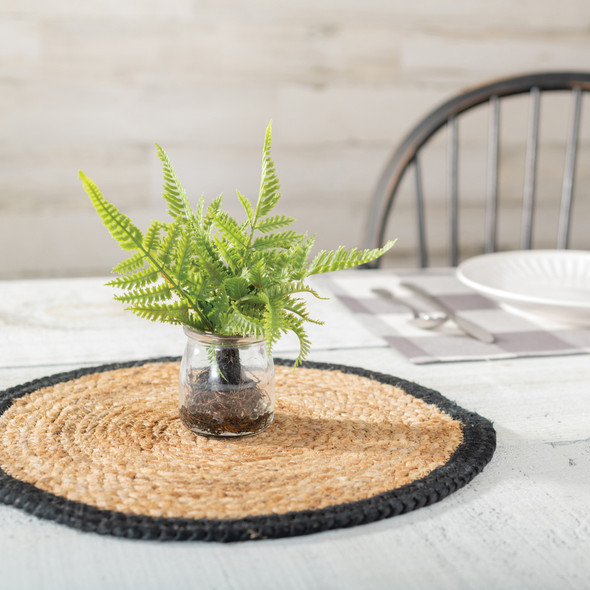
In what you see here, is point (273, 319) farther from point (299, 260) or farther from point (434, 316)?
point (434, 316)

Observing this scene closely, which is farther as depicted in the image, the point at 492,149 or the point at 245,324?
the point at 492,149

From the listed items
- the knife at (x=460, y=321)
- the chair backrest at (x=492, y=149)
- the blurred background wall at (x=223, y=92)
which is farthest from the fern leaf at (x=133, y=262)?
the blurred background wall at (x=223, y=92)

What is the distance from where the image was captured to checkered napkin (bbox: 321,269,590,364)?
0.87 meters

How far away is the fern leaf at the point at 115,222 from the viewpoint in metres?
0.54

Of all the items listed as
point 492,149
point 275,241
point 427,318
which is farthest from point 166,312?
point 492,149

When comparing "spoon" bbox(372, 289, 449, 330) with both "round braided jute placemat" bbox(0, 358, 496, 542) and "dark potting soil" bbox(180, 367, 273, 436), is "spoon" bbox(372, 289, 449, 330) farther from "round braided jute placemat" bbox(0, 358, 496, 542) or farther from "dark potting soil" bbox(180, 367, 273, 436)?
"dark potting soil" bbox(180, 367, 273, 436)

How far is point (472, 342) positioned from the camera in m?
0.90

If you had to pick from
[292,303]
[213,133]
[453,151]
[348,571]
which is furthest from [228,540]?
[213,133]

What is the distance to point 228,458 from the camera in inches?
22.6

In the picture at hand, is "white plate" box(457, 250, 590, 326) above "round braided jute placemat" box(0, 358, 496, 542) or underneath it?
underneath

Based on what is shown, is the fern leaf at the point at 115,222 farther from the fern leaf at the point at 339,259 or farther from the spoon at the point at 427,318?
the spoon at the point at 427,318

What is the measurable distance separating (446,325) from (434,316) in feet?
0.08

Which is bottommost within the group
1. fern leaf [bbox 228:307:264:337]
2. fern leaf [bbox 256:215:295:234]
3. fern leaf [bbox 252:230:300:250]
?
fern leaf [bbox 228:307:264:337]

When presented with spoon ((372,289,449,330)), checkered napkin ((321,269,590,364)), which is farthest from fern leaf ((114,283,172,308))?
spoon ((372,289,449,330))
